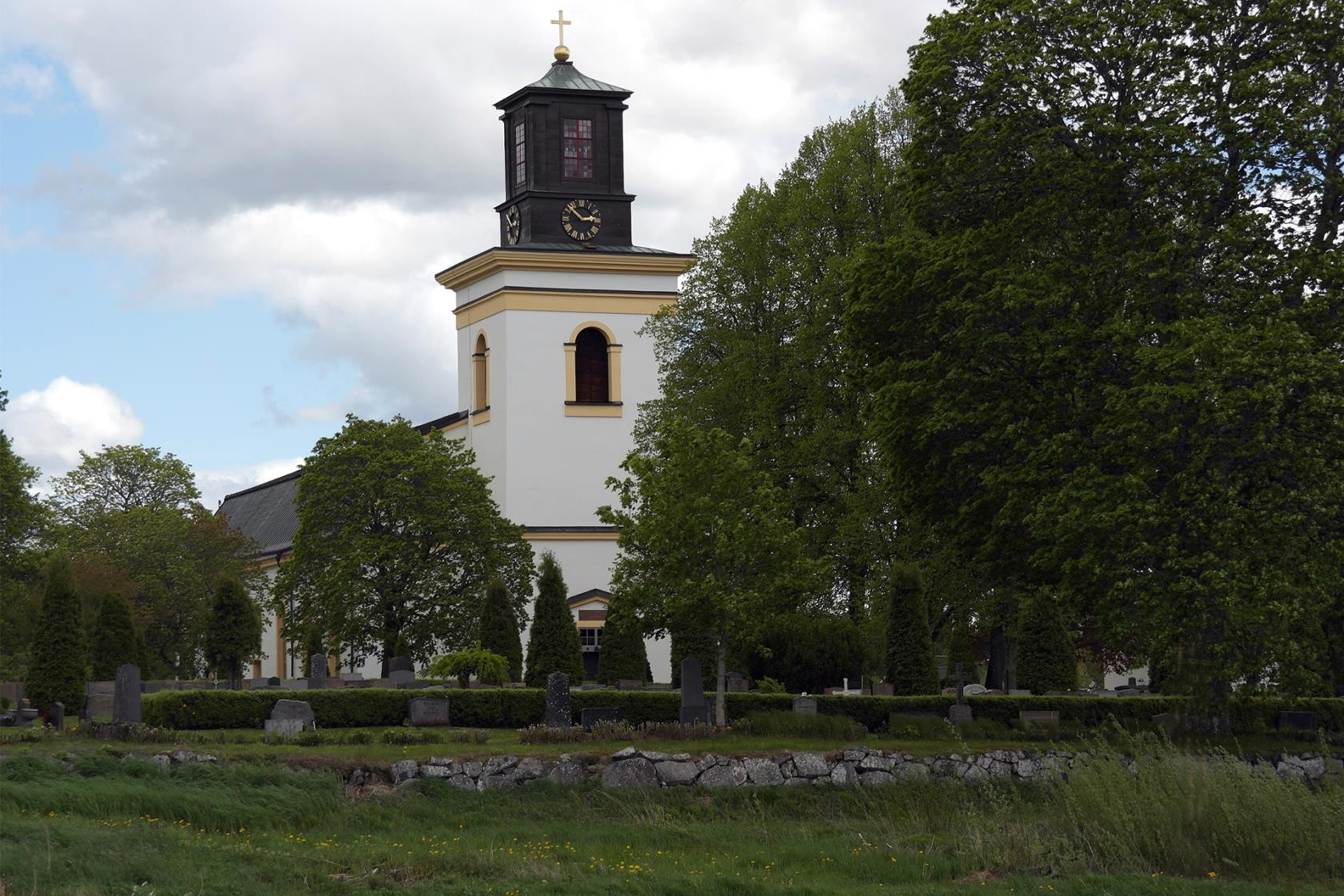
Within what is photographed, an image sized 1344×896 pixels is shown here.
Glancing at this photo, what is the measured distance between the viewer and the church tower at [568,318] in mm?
54969

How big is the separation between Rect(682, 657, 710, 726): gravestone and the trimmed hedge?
3.06 ft

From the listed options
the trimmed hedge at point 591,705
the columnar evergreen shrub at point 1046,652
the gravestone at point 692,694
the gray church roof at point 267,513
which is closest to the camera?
the gravestone at point 692,694

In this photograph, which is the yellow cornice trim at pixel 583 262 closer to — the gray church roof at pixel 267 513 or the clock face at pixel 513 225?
the clock face at pixel 513 225

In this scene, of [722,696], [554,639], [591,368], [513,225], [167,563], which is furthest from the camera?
[167,563]

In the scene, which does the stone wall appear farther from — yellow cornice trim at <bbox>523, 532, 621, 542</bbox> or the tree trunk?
yellow cornice trim at <bbox>523, 532, 621, 542</bbox>

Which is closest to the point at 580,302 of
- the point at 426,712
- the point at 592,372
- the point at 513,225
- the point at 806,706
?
the point at 592,372

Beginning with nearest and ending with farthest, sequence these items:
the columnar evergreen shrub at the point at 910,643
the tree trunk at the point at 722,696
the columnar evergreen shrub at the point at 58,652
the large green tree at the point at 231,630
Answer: the tree trunk at the point at 722,696
the columnar evergreen shrub at the point at 910,643
the columnar evergreen shrub at the point at 58,652
the large green tree at the point at 231,630

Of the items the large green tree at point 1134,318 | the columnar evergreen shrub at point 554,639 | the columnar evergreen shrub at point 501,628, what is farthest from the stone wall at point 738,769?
the columnar evergreen shrub at point 501,628

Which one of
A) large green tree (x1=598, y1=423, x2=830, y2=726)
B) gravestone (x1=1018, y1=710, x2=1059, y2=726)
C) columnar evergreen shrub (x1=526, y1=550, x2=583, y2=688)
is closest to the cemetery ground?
large green tree (x1=598, y1=423, x2=830, y2=726)

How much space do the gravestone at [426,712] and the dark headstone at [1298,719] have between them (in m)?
14.3

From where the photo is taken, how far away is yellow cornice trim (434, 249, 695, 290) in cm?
5459

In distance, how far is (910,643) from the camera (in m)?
34.2

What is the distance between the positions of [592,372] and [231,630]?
16768 millimetres

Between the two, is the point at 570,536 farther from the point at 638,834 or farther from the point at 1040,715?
the point at 638,834
